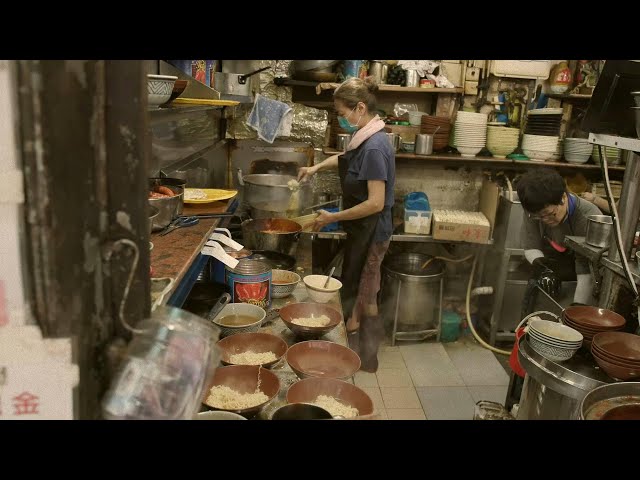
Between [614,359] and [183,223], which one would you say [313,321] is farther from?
[614,359]

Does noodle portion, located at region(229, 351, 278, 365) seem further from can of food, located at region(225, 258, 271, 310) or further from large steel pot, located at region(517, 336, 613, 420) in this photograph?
large steel pot, located at region(517, 336, 613, 420)

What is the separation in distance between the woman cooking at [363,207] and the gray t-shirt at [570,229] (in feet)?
4.70

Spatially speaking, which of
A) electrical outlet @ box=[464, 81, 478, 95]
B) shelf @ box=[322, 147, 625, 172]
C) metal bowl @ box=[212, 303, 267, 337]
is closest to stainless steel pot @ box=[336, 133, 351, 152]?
shelf @ box=[322, 147, 625, 172]

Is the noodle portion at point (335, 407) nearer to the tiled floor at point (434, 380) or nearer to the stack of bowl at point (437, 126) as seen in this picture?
the tiled floor at point (434, 380)

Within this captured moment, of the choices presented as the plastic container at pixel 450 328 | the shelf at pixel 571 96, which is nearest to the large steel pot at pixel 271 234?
the plastic container at pixel 450 328

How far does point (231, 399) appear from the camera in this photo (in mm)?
1905

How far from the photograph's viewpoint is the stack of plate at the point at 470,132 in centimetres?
541

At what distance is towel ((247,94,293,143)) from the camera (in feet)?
18.1

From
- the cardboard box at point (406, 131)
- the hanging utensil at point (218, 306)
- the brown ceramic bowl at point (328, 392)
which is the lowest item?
the brown ceramic bowl at point (328, 392)

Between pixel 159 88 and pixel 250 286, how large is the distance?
117 cm

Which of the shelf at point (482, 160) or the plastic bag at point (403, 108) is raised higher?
the plastic bag at point (403, 108)

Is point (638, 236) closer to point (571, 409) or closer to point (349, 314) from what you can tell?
A: point (571, 409)

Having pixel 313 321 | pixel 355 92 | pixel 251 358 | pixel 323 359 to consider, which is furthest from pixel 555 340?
pixel 355 92

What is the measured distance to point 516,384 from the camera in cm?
325
